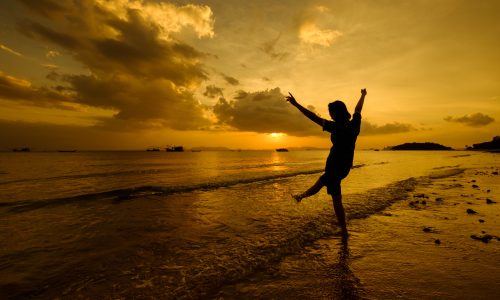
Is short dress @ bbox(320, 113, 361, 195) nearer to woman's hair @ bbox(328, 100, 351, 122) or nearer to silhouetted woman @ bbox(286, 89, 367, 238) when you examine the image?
silhouetted woman @ bbox(286, 89, 367, 238)

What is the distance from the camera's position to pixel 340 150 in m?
6.08

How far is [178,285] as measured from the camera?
4203 mm

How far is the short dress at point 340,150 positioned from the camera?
5926 mm

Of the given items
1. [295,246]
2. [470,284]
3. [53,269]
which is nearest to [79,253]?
[53,269]

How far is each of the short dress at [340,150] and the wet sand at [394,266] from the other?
1405 mm

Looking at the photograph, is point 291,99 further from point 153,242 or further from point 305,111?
point 153,242

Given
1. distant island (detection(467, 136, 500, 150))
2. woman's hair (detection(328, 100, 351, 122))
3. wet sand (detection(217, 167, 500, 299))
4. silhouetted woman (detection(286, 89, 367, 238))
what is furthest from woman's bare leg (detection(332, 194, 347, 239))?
distant island (detection(467, 136, 500, 150))

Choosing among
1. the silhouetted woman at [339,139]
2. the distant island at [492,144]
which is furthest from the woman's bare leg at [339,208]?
the distant island at [492,144]

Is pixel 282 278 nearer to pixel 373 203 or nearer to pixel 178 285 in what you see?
pixel 178 285

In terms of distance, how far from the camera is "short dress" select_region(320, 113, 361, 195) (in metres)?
5.93

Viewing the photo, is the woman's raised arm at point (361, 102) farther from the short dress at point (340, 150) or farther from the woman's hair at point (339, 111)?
the woman's hair at point (339, 111)

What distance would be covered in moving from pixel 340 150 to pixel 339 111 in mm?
857

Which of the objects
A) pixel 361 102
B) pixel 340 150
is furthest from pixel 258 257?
pixel 361 102

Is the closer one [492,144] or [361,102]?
[361,102]
